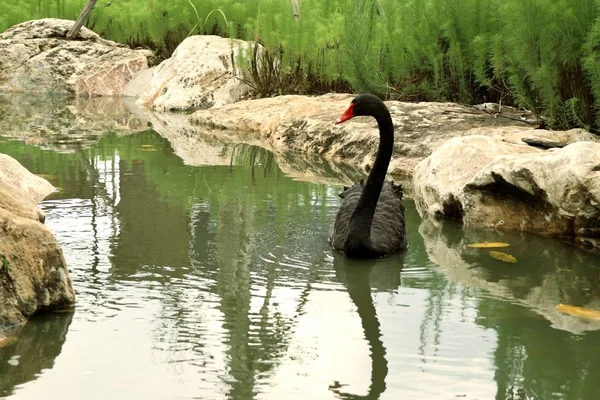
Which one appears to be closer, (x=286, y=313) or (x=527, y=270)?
(x=286, y=313)

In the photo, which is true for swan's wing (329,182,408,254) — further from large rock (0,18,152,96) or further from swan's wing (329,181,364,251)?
large rock (0,18,152,96)

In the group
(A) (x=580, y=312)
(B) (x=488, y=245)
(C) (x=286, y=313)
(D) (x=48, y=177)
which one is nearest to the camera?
(C) (x=286, y=313)

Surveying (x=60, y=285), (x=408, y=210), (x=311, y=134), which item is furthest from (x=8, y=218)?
(x=311, y=134)

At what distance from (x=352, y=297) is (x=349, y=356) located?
38.5 inches

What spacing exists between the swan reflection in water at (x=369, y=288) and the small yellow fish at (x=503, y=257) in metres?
0.56

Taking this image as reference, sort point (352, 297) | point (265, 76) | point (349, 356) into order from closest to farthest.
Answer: point (349, 356) → point (352, 297) → point (265, 76)

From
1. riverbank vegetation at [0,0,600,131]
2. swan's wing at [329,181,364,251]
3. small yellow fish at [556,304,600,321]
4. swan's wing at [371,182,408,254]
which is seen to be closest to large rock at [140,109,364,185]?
riverbank vegetation at [0,0,600,131]

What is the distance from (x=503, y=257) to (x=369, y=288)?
1.09 m

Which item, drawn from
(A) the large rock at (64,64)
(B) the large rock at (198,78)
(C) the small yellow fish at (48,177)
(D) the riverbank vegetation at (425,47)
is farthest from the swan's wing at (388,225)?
(A) the large rock at (64,64)

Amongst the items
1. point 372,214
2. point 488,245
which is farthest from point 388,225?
point 488,245

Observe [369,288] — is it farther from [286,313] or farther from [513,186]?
Answer: [513,186]

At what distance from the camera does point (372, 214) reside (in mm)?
5938

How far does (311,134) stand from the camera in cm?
1080

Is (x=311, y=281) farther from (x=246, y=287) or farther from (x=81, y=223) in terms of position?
(x=81, y=223)
